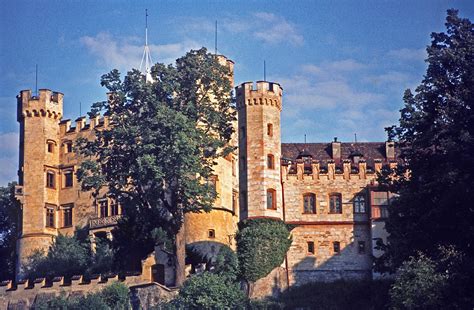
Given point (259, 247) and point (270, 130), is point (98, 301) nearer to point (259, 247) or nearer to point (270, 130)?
point (259, 247)

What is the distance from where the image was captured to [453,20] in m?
56.8

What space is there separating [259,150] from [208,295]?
1310 cm

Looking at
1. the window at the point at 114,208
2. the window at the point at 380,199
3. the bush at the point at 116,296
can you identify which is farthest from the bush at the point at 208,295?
the window at the point at 114,208

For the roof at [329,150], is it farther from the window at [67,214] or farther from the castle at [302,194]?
the window at [67,214]

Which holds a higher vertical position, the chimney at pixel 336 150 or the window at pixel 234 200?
the chimney at pixel 336 150

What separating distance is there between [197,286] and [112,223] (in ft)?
69.2

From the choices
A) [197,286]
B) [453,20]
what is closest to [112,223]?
[197,286]

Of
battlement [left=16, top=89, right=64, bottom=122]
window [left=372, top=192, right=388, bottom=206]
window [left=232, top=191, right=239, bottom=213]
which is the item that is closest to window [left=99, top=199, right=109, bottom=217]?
battlement [left=16, top=89, right=64, bottom=122]

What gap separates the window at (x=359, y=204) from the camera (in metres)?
72.6

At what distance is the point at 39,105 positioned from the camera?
276ft

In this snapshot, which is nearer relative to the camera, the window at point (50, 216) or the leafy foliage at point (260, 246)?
the leafy foliage at point (260, 246)

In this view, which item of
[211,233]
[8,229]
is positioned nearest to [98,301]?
[211,233]

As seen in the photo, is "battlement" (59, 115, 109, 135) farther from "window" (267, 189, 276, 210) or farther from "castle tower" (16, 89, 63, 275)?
"window" (267, 189, 276, 210)

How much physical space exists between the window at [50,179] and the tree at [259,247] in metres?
19.4
